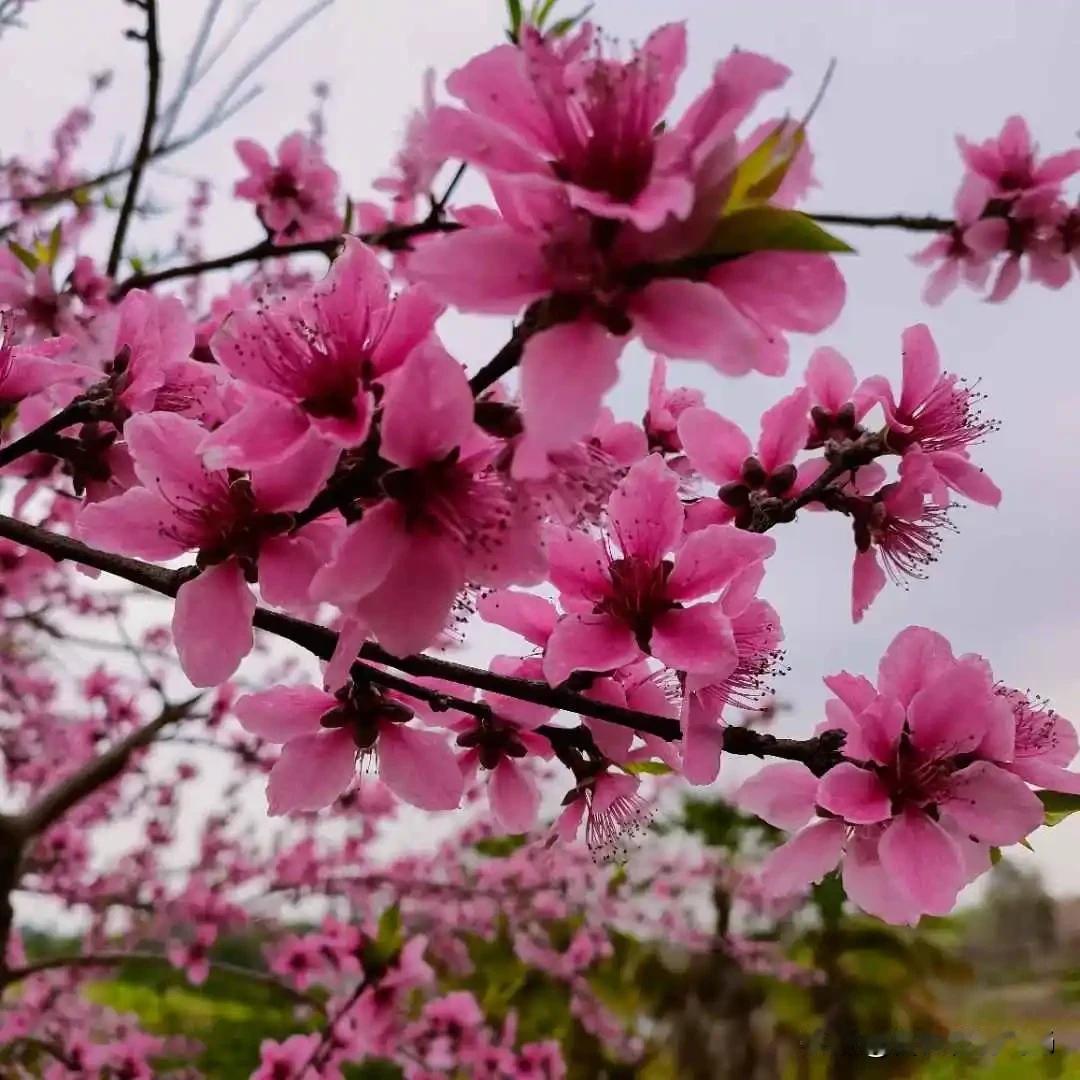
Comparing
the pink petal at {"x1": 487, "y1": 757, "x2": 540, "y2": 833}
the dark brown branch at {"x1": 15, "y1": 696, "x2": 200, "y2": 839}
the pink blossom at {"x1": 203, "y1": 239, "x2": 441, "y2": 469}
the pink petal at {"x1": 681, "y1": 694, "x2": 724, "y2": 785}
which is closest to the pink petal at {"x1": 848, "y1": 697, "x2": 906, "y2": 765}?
the pink petal at {"x1": 681, "y1": 694, "x2": 724, "y2": 785}

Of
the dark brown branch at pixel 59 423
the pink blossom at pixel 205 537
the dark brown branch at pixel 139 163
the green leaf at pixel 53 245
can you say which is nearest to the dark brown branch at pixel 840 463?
the pink blossom at pixel 205 537

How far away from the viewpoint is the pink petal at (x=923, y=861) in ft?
1.93

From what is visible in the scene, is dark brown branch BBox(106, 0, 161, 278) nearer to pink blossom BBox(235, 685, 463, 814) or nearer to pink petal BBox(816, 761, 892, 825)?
pink blossom BBox(235, 685, 463, 814)

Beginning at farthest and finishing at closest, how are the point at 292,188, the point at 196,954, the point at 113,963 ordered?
the point at 196,954, the point at 113,963, the point at 292,188

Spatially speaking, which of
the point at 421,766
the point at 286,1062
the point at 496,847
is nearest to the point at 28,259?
the point at 421,766

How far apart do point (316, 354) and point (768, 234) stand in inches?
9.9

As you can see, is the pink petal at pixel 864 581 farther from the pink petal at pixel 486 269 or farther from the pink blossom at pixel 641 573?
the pink petal at pixel 486 269

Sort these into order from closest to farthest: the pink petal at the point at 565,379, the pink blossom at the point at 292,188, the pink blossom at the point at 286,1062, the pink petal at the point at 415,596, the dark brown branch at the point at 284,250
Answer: the pink petal at the point at 565,379 → the pink petal at the point at 415,596 → the dark brown branch at the point at 284,250 → the pink blossom at the point at 286,1062 → the pink blossom at the point at 292,188

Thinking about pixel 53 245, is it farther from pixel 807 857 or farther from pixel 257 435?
pixel 807 857

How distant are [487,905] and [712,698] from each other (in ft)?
11.5

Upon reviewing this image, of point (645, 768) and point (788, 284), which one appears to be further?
point (645, 768)

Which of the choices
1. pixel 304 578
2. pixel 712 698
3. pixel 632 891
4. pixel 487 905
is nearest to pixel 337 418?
pixel 304 578

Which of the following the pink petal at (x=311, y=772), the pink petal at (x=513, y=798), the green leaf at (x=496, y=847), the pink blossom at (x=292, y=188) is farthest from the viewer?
the green leaf at (x=496, y=847)

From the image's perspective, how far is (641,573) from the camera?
641 mm
